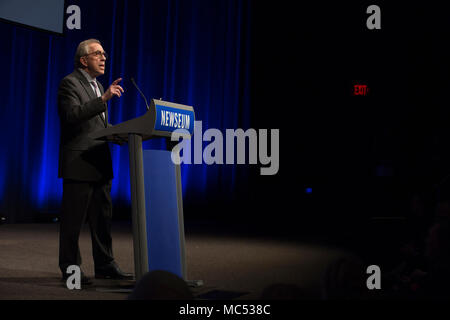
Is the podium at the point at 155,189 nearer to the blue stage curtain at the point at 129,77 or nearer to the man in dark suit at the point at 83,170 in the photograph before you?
the man in dark suit at the point at 83,170

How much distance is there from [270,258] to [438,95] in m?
3.64

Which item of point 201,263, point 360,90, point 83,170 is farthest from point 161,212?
point 360,90

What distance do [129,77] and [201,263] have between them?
167 inches

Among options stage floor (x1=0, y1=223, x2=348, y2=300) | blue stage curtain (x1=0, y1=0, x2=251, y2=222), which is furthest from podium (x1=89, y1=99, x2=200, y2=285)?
blue stage curtain (x1=0, y1=0, x2=251, y2=222)

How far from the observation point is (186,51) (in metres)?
7.77

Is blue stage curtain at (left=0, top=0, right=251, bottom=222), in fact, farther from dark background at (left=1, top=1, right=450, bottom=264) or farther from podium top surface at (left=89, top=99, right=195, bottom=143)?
podium top surface at (left=89, top=99, right=195, bottom=143)

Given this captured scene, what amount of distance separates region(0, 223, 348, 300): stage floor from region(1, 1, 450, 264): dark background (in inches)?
43.4

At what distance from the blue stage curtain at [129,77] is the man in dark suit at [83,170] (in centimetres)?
389

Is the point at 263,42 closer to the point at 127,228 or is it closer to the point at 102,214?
the point at 127,228

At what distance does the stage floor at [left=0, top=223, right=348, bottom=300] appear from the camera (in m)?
2.54

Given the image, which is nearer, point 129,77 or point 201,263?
point 201,263

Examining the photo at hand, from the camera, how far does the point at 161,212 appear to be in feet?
7.82

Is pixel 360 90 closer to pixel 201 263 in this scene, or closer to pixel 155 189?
pixel 201 263
